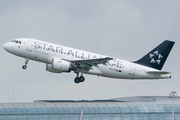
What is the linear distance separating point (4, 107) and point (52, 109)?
291 inches

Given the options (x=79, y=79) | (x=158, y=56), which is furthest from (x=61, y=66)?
(x=158, y=56)

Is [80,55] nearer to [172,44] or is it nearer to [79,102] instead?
[79,102]

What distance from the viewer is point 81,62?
75.2 meters

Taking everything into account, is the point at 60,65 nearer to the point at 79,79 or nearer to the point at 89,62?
the point at 89,62

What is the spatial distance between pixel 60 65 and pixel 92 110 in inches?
351

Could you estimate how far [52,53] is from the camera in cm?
7500

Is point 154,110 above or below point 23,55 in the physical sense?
below

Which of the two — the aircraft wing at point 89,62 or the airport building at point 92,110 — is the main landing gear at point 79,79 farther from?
the airport building at point 92,110

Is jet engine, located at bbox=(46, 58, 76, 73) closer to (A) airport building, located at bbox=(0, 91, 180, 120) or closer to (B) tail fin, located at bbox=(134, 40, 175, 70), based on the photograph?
(A) airport building, located at bbox=(0, 91, 180, 120)

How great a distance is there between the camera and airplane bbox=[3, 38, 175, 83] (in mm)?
74500

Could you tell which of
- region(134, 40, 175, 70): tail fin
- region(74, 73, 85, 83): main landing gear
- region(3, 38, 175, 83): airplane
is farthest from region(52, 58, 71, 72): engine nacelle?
region(134, 40, 175, 70): tail fin

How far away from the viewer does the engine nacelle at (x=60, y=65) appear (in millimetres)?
74188

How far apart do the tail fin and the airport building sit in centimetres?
654

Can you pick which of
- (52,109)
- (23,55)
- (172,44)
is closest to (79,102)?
(52,109)
